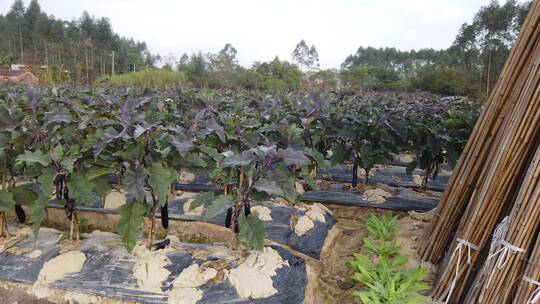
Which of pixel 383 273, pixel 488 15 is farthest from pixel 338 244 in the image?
pixel 488 15

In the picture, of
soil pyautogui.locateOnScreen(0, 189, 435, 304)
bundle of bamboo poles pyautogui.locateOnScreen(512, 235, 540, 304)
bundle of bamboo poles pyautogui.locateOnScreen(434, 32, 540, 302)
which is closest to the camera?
bundle of bamboo poles pyautogui.locateOnScreen(512, 235, 540, 304)

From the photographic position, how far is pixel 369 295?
241 centimetres

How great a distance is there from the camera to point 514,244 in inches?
84.0

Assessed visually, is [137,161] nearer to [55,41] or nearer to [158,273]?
[158,273]

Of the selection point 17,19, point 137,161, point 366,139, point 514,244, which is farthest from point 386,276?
point 17,19

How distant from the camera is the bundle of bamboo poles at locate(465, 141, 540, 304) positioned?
209cm

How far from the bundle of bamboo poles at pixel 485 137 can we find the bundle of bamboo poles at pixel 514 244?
42cm

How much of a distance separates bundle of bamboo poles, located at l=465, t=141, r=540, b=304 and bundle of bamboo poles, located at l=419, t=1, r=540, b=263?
0.42 metres

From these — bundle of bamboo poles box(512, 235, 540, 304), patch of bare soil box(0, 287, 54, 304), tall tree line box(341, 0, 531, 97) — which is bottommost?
patch of bare soil box(0, 287, 54, 304)

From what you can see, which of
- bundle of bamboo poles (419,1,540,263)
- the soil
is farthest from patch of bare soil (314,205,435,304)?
bundle of bamboo poles (419,1,540,263)

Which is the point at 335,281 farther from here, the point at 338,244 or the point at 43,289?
the point at 43,289

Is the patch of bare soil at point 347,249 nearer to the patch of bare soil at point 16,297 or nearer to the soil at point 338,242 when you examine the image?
the soil at point 338,242

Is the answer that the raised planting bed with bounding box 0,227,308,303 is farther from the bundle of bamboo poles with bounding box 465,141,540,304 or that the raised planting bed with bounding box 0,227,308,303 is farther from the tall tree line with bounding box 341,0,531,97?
the tall tree line with bounding box 341,0,531,97

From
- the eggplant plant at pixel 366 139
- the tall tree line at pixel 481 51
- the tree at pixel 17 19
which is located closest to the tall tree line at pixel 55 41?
the tree at pixel 17 19
